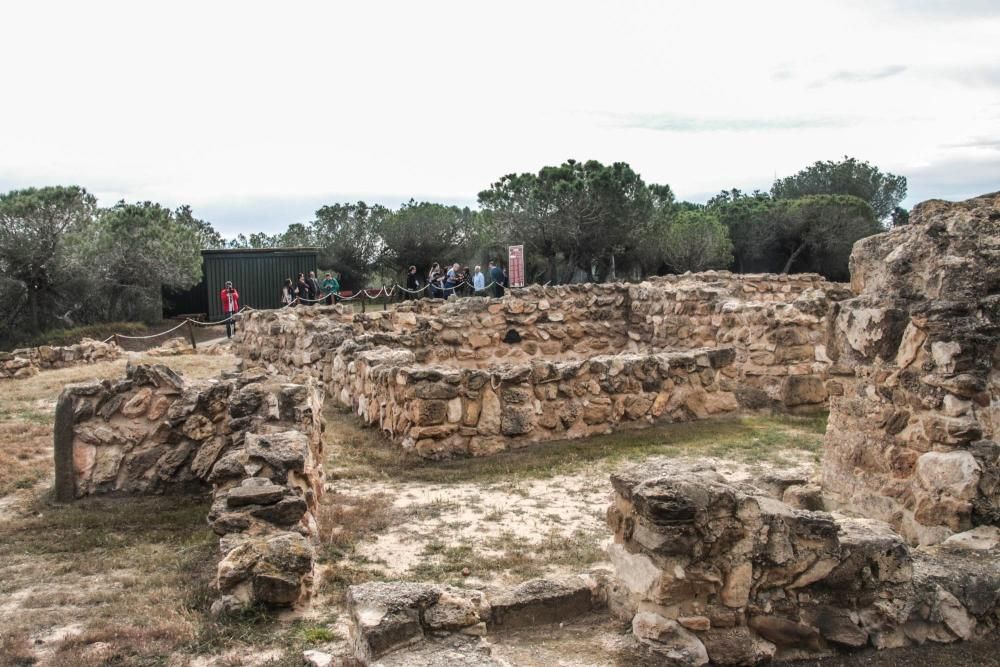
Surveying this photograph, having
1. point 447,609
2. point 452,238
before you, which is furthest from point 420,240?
point 447,609

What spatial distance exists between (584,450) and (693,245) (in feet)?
91.1

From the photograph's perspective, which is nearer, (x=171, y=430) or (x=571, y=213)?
(x=171, y=430)

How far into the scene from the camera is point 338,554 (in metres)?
5.46

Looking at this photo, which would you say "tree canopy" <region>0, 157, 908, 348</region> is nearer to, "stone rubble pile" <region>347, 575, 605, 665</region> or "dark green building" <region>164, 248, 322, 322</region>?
"dark green building" <region>164, 248, 322, 322</region>

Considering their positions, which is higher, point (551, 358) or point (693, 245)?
point (693, 245)

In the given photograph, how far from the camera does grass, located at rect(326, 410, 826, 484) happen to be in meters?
7.66

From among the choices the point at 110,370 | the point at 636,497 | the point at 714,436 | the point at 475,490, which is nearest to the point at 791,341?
the point at 714,436

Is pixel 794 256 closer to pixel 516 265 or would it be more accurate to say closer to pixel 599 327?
pixel 516 265

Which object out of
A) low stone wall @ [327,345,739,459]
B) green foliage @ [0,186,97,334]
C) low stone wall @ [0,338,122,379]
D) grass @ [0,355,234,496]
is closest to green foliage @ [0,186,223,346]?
green foliage @ [0,186,97,334]

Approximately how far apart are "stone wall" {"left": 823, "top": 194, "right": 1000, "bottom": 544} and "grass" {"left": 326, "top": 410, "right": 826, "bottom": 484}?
254 centimetres

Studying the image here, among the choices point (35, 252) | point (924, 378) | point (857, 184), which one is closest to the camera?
point (924, 378)

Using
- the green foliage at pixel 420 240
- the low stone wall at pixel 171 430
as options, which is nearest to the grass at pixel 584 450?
the low stone wall at pixel 171 430

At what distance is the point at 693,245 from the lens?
114ft

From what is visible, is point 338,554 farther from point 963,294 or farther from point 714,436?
point 714,436
